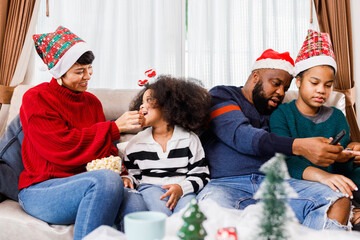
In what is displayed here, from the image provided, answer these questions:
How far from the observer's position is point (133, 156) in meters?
1.74

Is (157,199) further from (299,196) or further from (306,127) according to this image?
(306,127)

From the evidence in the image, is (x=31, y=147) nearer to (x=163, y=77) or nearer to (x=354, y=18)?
(x=163, y=77)

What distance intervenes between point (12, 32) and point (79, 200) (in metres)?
2.01

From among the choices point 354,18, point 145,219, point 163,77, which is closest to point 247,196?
point 163,77

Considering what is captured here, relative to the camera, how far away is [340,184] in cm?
148

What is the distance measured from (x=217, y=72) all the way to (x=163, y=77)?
1342 mm

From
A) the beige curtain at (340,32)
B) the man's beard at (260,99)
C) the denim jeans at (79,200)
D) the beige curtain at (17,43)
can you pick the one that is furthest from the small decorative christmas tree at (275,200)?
the beige curtain at (340,32)

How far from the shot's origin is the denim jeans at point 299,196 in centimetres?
141

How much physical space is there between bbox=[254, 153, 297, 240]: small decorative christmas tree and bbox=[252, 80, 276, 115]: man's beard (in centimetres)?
122

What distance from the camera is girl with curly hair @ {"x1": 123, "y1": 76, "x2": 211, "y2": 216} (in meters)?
1.69

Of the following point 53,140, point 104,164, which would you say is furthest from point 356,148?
point 53,140

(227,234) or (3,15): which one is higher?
(3,15)

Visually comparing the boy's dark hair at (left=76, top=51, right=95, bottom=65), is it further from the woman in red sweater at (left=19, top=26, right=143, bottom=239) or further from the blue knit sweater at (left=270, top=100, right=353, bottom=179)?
the blue knit sweater at (left=270, top=100, right=353, bottom=179)

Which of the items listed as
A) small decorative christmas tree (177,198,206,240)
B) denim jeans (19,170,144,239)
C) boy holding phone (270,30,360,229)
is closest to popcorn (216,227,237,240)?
small decorative christmas tree (177,198,206,240)
